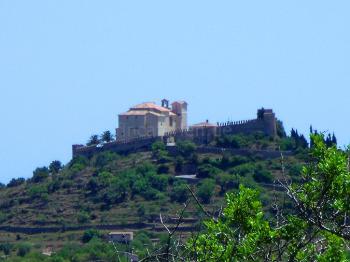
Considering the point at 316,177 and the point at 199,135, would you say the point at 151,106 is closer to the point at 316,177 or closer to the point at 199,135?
the point at 199,135

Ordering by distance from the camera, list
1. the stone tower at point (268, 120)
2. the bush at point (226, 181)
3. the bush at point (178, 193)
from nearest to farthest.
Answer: the bush at point (226, 181) < the bush at point (178, 193) < the stone tower at point (268, 120)

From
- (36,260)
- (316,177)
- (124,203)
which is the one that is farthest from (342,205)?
(124,203)

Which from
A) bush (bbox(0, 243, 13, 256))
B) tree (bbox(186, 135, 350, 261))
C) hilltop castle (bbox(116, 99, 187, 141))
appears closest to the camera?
tree (bbox(186, 135, 350, 261))

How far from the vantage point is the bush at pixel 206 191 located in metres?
66.4

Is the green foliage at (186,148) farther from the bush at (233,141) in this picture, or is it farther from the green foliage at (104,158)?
the green foliage at (104,158)

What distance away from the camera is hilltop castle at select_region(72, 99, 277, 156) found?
81.0 meters

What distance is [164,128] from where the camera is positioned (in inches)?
3305

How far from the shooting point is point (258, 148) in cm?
7800

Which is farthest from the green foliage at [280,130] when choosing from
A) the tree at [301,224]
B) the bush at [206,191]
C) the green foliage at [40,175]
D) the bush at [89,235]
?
the tree at [301,224]

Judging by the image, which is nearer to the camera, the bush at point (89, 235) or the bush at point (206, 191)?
the bush at point (89, 235)

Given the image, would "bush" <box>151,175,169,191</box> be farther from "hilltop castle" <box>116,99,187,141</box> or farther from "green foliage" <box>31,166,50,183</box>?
"green foliage" <box>31,166,50,183</box>

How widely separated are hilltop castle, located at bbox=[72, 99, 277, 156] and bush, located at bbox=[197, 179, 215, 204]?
10.3 meters

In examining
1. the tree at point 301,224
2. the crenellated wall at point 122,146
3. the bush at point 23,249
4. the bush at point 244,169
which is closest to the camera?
the tree at point 301,224

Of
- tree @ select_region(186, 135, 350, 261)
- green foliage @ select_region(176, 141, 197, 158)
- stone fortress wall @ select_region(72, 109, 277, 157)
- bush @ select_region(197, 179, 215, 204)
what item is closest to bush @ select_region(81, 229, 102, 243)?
bush @ select_region(197, 179, 215, 204)
